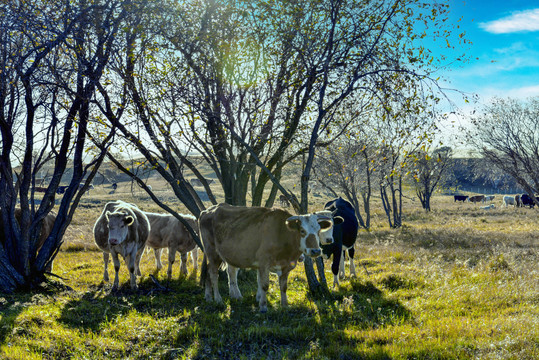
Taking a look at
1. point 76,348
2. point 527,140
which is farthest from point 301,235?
point 527,140

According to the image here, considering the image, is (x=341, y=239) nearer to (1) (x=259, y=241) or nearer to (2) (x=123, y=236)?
(1) (x=259, y=241)

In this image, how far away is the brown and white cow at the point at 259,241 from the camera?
8.28 m

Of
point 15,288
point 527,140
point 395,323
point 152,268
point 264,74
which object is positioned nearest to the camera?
point 395,323

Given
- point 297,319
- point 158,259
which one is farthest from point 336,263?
point 158,259

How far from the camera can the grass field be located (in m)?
5.88

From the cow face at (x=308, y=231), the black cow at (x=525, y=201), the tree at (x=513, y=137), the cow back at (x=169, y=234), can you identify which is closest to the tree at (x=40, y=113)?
the cow back at (x=169, y=234)

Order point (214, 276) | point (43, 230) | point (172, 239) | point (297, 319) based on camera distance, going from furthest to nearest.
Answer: point (172, 239) → point (43, 230) → point (214, 276) → point (297, 319)

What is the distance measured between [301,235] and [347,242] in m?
4.23

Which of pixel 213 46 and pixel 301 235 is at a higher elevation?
pixel 213 46

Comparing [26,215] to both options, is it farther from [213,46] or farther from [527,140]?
[527,140]

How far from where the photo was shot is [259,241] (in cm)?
882

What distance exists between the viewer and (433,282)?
33.0 ft

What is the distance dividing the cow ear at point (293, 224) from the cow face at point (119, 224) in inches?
172

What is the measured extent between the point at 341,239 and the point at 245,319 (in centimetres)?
454
